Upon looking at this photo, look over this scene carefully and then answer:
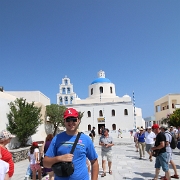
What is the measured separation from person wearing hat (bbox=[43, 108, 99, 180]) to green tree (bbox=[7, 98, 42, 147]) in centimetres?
1189

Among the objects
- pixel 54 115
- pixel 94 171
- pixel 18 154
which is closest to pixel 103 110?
pixel 54 115

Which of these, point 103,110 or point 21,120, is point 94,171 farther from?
point 103,110

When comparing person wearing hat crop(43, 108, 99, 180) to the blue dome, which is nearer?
person wearing hat crop(43, 108, 99, 180)

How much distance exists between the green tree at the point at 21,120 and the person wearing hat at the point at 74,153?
11.9 metres

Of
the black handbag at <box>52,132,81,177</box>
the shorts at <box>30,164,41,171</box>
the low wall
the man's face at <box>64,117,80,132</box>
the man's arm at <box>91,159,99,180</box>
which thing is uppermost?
the man's face at <box>64,117,80,132</box>

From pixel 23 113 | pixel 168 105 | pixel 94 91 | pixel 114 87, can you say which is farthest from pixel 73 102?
pixel 23 113

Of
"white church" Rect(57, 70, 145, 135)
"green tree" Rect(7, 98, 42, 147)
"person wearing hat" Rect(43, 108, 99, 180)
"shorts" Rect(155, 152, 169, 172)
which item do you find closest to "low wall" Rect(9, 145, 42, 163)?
"green tree" Rect(7, 98, 42, 147)

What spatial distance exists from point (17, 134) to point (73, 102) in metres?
27.1

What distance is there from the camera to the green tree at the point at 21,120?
44.2 feet

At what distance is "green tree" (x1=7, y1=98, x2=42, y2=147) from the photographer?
13.5m

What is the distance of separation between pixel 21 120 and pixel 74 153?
39.9 ft

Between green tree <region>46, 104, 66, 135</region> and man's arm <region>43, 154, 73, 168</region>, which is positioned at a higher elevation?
green tree <region>46, 104, 66, 135</region>

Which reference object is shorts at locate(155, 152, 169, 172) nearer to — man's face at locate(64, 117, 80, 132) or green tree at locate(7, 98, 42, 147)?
man's face at locate(64, 117, 80, 132)

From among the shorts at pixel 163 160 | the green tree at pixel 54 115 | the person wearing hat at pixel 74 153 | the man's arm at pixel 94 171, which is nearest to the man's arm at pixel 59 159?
the person wearing hat at pixel 74 153
